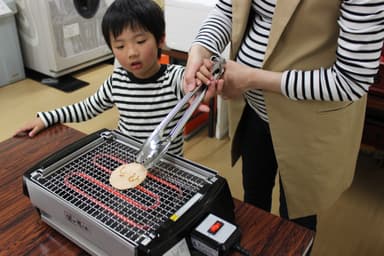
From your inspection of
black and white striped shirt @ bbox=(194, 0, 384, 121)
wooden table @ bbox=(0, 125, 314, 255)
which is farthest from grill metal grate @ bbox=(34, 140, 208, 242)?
black and white striped shirt @ bbox=(194, 0, 384, 121)

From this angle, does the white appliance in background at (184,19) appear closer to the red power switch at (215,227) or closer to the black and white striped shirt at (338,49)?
A: the black and white striped shirt at (338,49)

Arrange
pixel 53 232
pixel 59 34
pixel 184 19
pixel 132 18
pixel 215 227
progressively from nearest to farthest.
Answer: pixel 215 227, pixel 53 232, pixel 132 18, pixel 184 19, pixel 59 34

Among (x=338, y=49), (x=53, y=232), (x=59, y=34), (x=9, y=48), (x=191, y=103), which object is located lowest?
(x=9, y=48)

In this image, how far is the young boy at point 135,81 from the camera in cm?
109

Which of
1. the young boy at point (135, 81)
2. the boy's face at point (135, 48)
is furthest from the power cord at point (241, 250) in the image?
the boy's face at point (135, 48)

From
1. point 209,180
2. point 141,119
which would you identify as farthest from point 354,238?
point 209,180

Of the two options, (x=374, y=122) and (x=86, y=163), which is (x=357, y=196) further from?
(x=86, y=163)

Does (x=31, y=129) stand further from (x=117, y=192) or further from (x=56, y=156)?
(x=117, y=192)

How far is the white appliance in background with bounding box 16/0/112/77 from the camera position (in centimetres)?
293

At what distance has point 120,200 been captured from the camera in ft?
2.30

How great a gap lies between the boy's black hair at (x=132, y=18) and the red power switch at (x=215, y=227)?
646mm

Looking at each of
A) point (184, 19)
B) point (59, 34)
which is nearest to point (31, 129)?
point (184, 19)

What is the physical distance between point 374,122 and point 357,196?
1.32 feet

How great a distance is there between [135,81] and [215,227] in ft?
2.09
